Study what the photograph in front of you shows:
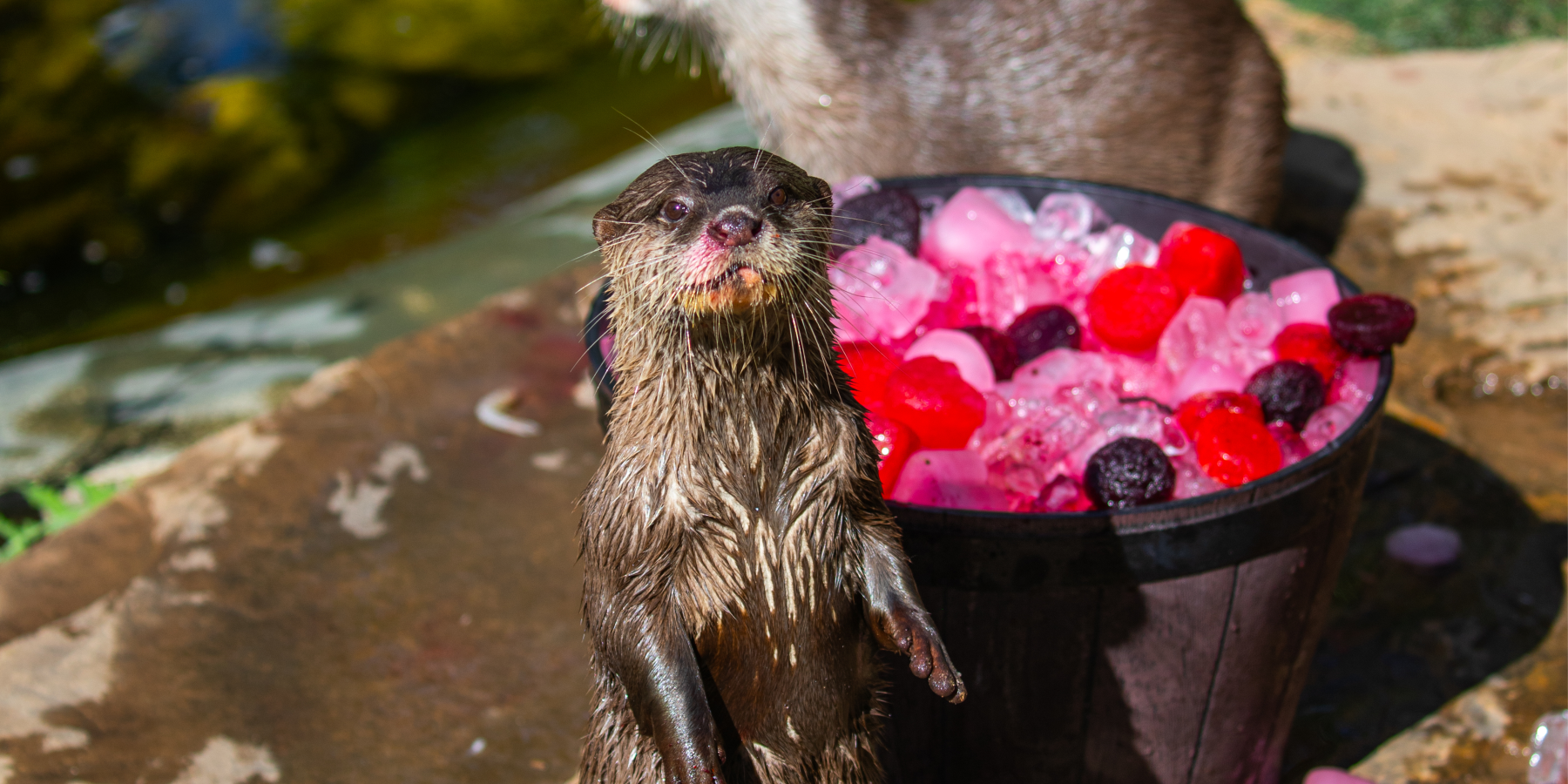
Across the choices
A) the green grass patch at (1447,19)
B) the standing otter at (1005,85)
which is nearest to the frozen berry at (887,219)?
the standing otter at (1005,85)

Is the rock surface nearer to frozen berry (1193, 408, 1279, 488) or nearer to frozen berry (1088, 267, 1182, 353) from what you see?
frozen berry (1088, 267, 1182, 353)

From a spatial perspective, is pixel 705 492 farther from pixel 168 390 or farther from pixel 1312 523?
pixel 168 390

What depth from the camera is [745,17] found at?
3834mm

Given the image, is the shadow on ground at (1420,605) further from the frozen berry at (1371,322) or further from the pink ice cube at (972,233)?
the pink ice cube at (972,233)

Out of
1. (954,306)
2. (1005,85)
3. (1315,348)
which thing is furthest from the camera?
(1005,85)

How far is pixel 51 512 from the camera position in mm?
4051

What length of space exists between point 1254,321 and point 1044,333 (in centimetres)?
42

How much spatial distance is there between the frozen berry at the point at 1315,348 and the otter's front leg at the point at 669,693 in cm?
138

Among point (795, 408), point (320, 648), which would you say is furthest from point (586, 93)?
point (795, 408)

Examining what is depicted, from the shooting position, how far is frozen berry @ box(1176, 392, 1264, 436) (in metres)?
2.21

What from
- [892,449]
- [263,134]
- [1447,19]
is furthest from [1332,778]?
[263,134]

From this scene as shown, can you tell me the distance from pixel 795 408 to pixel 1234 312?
1.22 meters

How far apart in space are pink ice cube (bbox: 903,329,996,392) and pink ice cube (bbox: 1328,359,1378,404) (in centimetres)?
65

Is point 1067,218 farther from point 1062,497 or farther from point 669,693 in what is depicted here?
point 669,693
